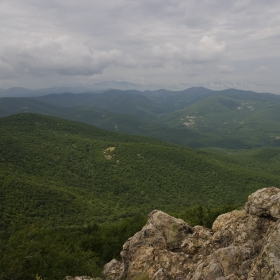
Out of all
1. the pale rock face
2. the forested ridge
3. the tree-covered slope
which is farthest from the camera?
the tree-covered slope

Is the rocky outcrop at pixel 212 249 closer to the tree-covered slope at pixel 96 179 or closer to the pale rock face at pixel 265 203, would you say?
the pale rock face at pixel 265 203

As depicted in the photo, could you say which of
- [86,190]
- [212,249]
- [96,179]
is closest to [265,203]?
[212,249]

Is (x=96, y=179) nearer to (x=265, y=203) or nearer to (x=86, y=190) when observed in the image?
(x=86, y=190)

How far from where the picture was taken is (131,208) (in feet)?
308

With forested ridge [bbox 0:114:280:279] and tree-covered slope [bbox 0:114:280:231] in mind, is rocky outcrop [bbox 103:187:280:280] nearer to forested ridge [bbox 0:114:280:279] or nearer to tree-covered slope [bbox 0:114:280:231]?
forested ridge [bbox 0:114:280:279]

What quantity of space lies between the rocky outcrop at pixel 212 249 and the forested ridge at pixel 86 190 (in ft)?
23.3

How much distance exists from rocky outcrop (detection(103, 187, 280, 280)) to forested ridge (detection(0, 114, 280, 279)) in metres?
7.11

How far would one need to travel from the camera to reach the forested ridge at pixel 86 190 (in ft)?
127

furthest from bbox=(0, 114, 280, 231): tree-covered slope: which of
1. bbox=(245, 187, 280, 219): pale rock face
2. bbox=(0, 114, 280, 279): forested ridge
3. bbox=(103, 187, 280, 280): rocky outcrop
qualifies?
bbox=(245, 187, 280, 219): pale rock face

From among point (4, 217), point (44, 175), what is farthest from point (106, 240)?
point (44, 175)

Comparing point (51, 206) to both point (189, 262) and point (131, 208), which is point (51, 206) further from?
point (189, 262)

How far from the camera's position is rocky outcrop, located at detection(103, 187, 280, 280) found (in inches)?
607

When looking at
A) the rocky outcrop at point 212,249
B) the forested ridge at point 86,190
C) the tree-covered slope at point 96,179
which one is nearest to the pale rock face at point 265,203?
the rocky outcrop at point 212,249

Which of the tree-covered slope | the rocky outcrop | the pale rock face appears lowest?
the tree-covered slope
